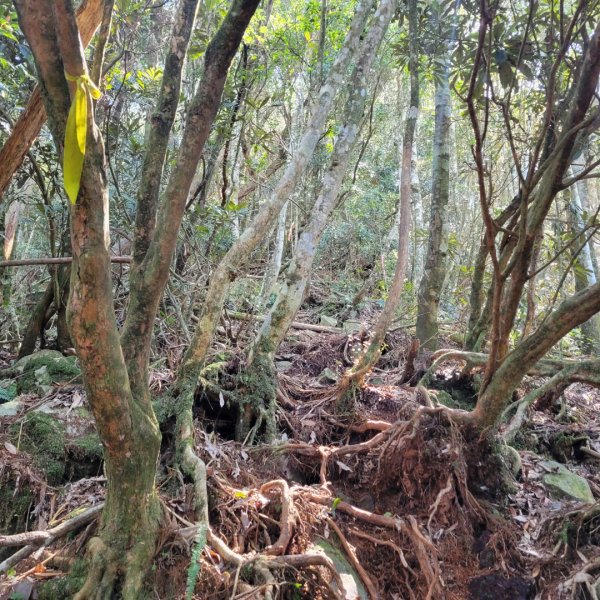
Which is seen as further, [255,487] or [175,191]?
[255,487]

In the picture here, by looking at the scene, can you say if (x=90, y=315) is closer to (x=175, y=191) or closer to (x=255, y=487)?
(x=175, y=191)

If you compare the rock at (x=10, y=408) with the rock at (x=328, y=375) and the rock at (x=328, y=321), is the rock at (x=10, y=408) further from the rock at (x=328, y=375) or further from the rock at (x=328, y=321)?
the rock at (x=328, y=321)

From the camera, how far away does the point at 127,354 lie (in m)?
2.27

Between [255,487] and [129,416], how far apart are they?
1.56 m

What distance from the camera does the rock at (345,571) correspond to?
2.79 metres

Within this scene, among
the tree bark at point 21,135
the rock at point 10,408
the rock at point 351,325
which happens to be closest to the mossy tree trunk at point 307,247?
the rock at point 10,408

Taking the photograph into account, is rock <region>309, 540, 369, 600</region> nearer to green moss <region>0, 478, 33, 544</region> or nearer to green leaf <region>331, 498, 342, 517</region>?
green leaf <region>331, 498, 342, 517</region>

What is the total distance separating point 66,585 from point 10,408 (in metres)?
2.09

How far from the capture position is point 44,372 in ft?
14.8

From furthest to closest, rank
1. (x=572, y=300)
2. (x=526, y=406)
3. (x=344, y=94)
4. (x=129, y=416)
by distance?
(x=344, y=94), (x=526, y=406), (x=572, y=300), (x=129, y=416)

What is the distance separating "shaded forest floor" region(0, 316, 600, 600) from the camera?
266 centimetres

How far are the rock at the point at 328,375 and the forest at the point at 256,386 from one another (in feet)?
0.09

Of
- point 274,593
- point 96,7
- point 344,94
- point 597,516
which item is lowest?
point 274,593

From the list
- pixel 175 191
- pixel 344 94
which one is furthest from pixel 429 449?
pixel 344 94
